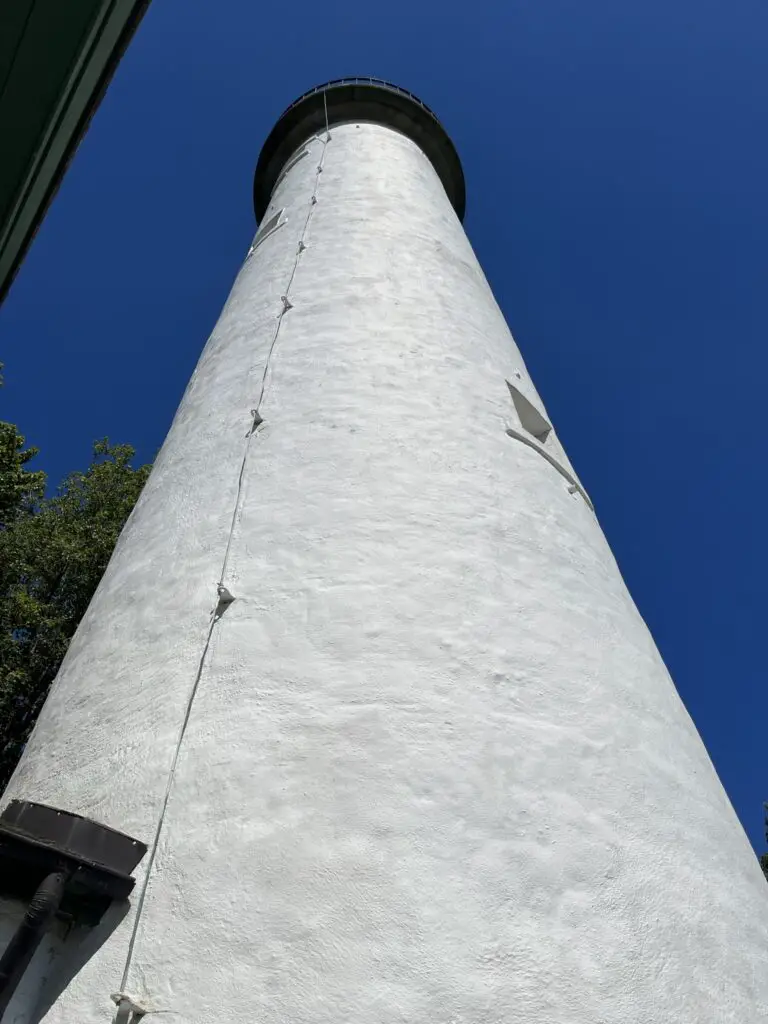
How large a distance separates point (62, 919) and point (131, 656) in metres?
1.11

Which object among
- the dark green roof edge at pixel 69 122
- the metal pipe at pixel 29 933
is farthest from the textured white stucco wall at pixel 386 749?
the dark green roof edge at pixel 69 122

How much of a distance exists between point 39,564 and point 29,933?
1303cm

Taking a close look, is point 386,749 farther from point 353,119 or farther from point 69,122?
point 353,119

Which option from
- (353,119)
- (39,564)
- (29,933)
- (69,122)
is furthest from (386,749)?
(39,564)

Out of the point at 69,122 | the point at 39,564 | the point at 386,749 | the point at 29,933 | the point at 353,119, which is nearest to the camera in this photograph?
the point at 29,933

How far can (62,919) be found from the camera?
268 cm

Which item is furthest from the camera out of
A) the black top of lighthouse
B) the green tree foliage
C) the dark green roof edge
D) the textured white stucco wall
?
the green tree foliage

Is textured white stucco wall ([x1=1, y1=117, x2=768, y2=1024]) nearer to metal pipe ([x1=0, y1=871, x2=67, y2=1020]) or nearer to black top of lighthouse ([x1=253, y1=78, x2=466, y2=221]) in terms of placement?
metal pipe ([x1=0, y1=871, x2=67, y2=1020])

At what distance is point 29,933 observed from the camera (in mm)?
2551

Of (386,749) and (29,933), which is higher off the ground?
(386,749)

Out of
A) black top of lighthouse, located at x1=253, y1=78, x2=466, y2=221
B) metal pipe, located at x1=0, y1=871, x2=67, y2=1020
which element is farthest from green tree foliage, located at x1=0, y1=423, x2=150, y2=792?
metal pipe, located at x1=0, y1=871, x2=67, y2=1020

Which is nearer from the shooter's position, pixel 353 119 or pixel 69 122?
pixel 69 122

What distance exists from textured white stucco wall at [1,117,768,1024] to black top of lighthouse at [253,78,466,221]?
819 cm

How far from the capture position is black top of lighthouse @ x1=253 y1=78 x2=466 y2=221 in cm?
1192
